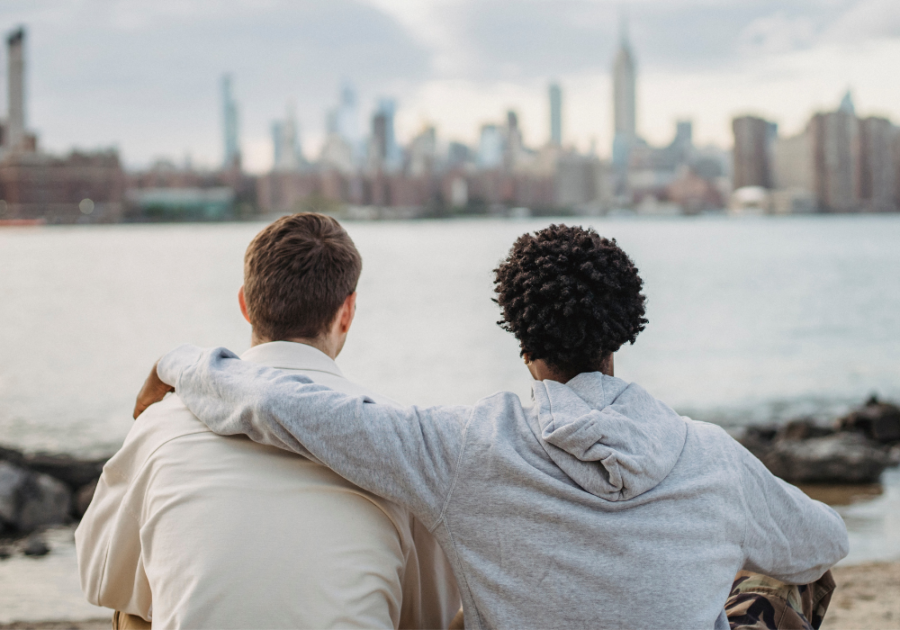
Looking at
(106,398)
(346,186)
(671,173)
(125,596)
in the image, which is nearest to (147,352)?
(106,398)

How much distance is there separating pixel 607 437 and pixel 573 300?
0.97ft

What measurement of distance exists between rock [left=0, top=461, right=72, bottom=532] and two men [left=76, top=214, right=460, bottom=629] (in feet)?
18.4

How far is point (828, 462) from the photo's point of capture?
8.39m

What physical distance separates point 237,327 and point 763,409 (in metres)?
18.2

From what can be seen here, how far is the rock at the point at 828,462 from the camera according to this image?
27.2ft

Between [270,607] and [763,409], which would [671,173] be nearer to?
[763,409]

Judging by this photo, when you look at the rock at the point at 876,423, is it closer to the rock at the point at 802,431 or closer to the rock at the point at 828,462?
the rock at the point at 802,431

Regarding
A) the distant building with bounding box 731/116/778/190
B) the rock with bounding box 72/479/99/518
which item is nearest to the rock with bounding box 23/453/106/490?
the rock with bounding box 72/479/99/518

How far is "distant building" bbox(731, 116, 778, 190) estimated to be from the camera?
350ft

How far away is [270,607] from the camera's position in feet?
5.55

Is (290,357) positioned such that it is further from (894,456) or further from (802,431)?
(802,431)

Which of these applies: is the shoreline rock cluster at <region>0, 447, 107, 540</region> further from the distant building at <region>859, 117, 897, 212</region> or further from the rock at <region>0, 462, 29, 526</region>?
the distant building at <region>859, 117, 897, 212</region>

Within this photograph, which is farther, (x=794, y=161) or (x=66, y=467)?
(x=794, y=161)

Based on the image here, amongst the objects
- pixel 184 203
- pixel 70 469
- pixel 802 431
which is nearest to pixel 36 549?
pixel 70 469
